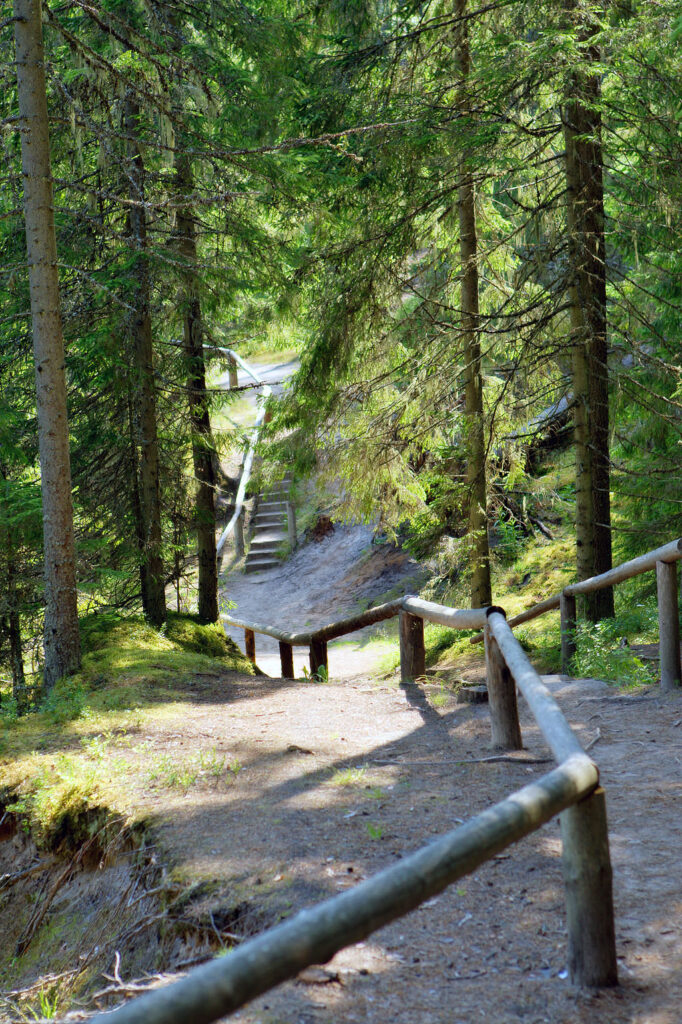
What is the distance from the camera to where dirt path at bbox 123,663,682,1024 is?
2.87 m

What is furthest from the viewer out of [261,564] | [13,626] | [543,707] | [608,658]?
[261,564]

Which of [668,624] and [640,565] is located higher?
[640,565]

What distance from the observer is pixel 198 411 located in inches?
450

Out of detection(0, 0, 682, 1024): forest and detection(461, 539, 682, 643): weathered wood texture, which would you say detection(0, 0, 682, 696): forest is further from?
detection(461, 539, 682, 643): weathered wood texture

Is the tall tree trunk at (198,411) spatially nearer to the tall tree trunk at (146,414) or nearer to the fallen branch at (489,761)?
the tall tree trunk at (146,414)

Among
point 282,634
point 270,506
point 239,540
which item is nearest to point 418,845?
point 282,634

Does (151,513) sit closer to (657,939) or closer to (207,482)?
(207,482)

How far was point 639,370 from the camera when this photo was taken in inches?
406

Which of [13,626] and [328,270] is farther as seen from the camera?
[328,270]

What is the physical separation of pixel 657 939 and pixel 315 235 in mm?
10387

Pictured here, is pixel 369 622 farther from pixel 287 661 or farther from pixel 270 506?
pixel 270 506

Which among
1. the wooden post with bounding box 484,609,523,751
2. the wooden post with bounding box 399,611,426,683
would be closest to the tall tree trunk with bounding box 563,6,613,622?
the wooden post with bounding box 399,611,426,683

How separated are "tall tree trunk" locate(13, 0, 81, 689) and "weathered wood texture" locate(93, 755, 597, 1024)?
21.8 ft

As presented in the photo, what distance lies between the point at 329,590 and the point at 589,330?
37.5 ft
